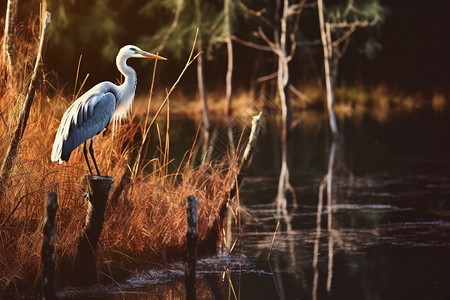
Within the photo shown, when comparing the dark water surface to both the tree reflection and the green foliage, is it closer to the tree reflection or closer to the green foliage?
the tree reflection

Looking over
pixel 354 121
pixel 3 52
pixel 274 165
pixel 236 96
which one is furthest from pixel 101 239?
pixel 236 96

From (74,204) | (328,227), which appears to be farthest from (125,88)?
(328,227)

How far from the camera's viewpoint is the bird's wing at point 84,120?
7.55m

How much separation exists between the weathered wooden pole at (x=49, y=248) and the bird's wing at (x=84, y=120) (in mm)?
931

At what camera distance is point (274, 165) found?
18203 mm

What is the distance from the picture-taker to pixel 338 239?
10.3 m

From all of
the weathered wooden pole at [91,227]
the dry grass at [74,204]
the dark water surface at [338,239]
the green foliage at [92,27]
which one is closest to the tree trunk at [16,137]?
the dry grass at [74,204]

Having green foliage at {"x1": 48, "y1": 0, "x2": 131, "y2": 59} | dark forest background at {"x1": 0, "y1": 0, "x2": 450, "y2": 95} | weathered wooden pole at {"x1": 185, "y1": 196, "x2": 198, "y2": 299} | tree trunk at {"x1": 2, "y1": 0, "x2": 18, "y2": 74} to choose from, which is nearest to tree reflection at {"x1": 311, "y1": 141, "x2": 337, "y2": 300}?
weathered wooden pole at {"x1": 185, "y1": 196, "x2": 198, "y2": 299}

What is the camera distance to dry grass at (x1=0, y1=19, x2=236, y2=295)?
7691 millimetres

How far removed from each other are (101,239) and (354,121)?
22124 millimetres

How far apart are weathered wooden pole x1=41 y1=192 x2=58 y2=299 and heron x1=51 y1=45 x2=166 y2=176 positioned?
889 mm

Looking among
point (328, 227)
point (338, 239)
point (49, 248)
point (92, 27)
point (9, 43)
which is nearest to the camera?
point (49, 248)

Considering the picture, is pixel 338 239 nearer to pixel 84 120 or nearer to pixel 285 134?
pixel 84 120

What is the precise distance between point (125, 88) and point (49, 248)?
173cm
